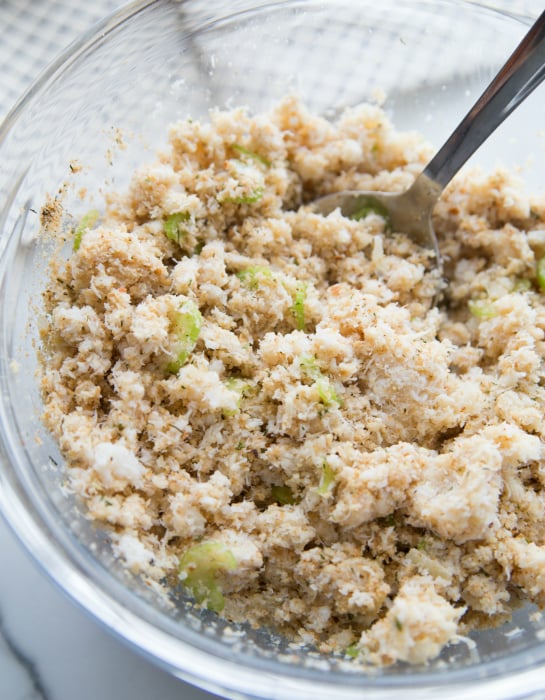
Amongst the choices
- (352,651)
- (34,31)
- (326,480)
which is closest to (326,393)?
(326,480)

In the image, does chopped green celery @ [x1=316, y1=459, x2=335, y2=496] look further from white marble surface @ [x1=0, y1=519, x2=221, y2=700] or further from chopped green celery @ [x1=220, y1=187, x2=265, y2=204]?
chopped green celery @ [x1=220, y1=187, x2=265, y2=204]

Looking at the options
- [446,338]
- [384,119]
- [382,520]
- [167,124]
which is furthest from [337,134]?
[382,520]

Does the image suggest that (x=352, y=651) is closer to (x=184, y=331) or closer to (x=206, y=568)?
(x=206, y=568)

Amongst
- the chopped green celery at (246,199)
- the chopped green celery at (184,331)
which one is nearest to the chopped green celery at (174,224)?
the chopped green celery at (246,199)

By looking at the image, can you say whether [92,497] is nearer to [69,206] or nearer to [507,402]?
[69,206]

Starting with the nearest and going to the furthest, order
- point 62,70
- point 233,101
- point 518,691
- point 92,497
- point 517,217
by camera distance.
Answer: point 518,691 → point 92,497 → point 62,70 → point 517,217 → point 233,101
